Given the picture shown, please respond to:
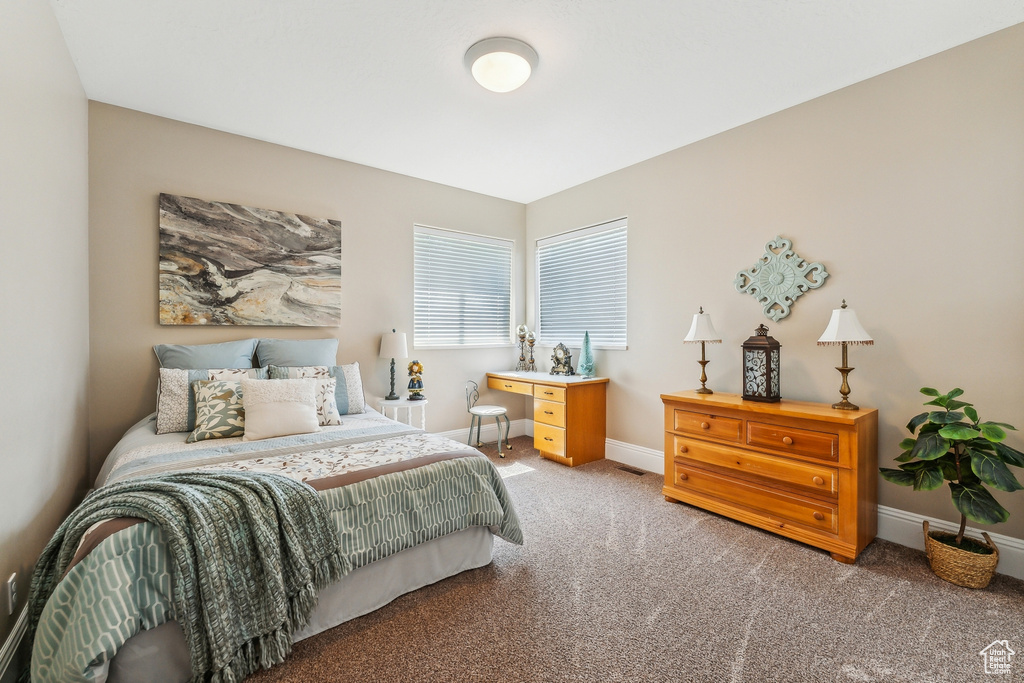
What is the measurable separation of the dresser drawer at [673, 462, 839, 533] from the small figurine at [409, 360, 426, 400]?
7.29ft

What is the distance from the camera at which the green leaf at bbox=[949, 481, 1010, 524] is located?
1916 mm

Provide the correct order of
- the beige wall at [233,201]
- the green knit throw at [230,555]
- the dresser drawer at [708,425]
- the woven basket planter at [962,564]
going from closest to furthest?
the green knit throw at [230,555]
the woven basket planter at [962,564]
the dresser drawer at [708,425]
the beige wall at [233,201]

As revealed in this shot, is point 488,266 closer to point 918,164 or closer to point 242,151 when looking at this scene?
point 242,151

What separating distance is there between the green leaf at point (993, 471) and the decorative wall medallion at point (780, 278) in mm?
1204

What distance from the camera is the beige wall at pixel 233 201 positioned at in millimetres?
2846

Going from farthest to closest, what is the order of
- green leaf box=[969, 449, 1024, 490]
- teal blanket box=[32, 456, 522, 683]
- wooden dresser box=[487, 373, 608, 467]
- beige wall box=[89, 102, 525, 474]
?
wooden dresser box=[487, 373, 608, 467] → beige wall box=[89, 102, 525, 474] → green leaf box=[969, 449, 1024, 490] → teal blanket box=[32, 456, 522, 683]

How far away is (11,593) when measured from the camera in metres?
1.56

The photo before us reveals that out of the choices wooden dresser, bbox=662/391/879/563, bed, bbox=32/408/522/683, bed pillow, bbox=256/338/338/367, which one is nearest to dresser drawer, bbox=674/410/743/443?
wooden dresser, bbox=662/391/879/563

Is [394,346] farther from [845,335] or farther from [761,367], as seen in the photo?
[845,335]

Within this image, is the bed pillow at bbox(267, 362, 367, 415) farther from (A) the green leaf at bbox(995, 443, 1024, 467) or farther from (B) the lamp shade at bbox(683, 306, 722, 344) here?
(A) the green leaf at bbox(995, 443, 1024, 467)

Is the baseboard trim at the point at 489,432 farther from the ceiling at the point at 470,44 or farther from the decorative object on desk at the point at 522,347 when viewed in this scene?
the ceiling at the point at 470,44

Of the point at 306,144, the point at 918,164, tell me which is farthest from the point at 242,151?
the point at 918,164

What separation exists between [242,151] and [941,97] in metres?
4.45

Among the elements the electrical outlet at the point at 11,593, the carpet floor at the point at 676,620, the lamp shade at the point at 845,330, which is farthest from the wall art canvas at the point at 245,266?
the lamp shade at the point at 845,330
